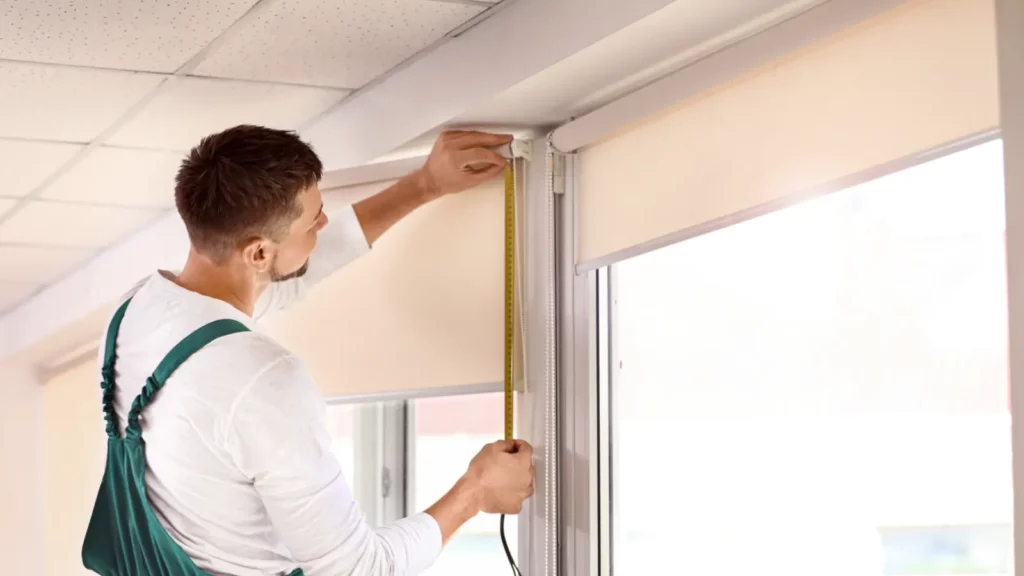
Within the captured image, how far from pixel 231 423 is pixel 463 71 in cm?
73

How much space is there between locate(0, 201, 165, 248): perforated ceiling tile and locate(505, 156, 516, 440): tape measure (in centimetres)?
148

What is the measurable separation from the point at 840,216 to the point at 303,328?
1.27 m

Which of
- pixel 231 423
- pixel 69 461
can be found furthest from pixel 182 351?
pixel 69 461

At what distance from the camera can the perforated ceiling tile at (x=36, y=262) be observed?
3.56 metres

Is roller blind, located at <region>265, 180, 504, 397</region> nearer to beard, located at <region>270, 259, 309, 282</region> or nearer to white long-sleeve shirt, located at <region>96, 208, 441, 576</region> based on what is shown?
beard, located at <region>270, 259, 309, 282</region>

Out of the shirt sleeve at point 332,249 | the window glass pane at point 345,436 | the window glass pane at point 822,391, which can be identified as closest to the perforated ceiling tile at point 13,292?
the window glass pane at point 345,436

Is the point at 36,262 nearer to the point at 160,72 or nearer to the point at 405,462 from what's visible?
the point at 405,462

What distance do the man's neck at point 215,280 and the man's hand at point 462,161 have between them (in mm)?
462

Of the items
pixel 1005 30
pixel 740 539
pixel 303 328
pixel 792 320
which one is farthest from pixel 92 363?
pixel 1005 30

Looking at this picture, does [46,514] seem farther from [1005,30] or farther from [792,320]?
[1005,30]

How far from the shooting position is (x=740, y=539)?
2916 millimetres

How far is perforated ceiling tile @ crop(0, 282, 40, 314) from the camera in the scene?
4121mm

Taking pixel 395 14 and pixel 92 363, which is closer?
pixel 395 14

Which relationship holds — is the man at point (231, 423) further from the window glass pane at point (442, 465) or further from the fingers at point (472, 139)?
the window glass pane at point (442, 465)
